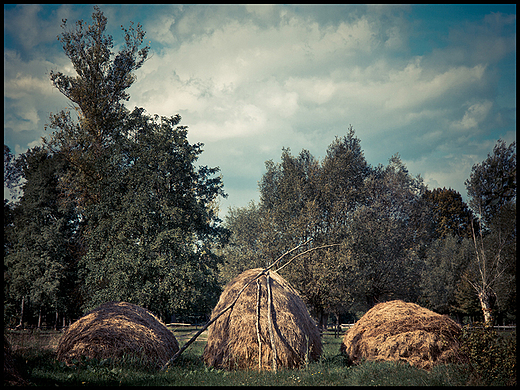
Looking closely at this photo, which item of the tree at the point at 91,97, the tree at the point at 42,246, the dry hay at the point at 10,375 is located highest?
the tree at the point at 91,97

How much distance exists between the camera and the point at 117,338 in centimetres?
977

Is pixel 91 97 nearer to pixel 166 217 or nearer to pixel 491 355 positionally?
pixel 166 217

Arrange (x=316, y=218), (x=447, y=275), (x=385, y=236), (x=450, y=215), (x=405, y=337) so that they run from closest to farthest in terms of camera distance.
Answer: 1. (x=405, y=337)
2. (x=316, y=218)
3. (x=385, y=236)
4. (x=447, y=275)
5. (x=450, y=215)

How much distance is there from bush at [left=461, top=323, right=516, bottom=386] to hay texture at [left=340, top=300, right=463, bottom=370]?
47.1 inches

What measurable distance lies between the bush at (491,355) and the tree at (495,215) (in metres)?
25.3

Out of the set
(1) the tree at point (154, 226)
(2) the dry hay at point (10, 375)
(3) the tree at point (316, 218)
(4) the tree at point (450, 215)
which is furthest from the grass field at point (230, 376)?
(4) the tree at point (450, 215)

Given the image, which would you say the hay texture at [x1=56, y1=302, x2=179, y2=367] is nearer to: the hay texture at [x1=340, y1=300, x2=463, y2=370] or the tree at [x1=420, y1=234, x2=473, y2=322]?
the hay texture at [x1=340, y1=300, x2=463, y2=370]

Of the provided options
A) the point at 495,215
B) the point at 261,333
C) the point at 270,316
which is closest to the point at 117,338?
the point at 261,333

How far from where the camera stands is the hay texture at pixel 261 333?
9.69 meters

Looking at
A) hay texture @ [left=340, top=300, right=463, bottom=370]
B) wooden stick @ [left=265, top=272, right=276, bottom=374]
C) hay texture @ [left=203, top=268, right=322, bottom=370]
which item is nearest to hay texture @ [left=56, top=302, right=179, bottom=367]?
hay texture @ [left=203, top=268, right=322, bottom=370]

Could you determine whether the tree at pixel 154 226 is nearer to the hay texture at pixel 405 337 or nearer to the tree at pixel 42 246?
the tree at pixel 42 246

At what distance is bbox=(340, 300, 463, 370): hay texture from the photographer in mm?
9766

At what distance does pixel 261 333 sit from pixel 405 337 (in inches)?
168

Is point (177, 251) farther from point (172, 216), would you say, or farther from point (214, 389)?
point (214, 389)
